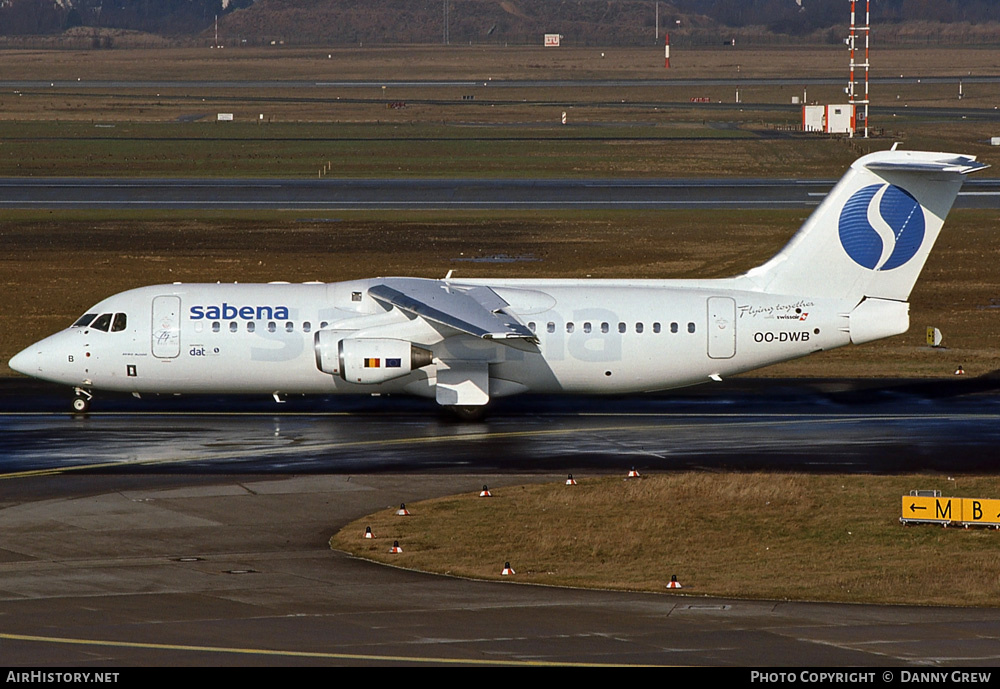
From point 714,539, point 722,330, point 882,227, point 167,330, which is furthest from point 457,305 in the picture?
point 714,539

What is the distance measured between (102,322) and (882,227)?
822 inches

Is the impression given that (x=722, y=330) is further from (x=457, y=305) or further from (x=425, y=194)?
(x=425, y=194)

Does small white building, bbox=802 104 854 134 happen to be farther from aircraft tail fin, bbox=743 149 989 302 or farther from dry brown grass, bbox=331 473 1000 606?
dry brown grass, bbox=331 473 1000 606

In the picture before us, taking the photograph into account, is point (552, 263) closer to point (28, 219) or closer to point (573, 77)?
point (28, 219)

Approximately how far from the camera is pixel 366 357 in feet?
117

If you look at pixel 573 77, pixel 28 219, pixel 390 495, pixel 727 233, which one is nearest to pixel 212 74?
pixel 573 77

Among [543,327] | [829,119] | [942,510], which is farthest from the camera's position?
[829,119]

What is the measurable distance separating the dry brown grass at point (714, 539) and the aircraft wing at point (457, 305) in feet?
15.6

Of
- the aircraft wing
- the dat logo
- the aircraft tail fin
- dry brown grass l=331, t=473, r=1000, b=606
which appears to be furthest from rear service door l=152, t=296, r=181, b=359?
the dat logo

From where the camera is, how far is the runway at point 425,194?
260 ft

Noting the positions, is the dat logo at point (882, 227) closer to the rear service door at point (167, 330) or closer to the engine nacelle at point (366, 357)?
the engine nacelle at point (366, 357)

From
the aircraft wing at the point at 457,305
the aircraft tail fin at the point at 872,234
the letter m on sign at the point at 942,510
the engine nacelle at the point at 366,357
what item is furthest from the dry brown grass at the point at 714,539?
the aircraft tail fin at the point at 872,234

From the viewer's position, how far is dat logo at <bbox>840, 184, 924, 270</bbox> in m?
36.2

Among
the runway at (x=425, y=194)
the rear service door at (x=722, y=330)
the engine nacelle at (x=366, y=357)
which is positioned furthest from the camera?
the runway at (x=425, y=194)
